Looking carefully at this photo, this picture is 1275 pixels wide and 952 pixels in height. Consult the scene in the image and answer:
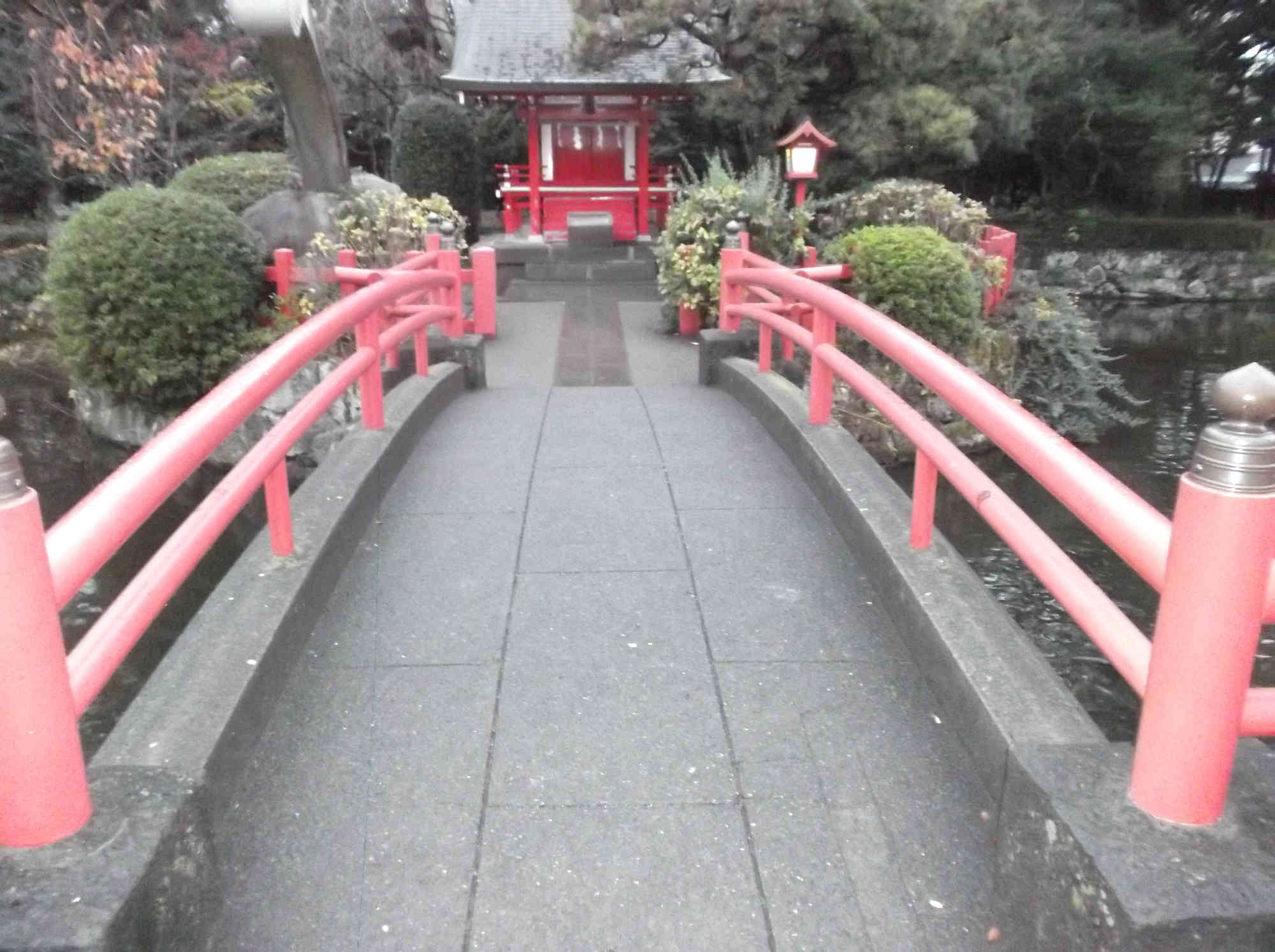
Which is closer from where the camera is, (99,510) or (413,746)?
(99,510)

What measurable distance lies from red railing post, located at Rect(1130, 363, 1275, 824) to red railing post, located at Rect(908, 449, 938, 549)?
57.8 inches

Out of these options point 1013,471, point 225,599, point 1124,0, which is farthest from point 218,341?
point 1124,0

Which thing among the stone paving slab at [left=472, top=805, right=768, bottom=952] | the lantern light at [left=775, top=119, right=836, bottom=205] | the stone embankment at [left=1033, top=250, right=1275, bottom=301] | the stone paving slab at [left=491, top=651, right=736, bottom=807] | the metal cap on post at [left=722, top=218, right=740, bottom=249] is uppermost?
the lantern light at [left=775, top=119, right=836, bottom=205]

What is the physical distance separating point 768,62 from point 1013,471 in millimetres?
7595

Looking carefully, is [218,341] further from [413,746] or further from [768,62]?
[768,62]

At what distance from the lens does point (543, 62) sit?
18.0m

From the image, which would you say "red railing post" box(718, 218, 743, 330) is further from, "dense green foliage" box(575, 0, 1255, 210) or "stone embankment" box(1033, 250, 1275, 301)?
"stone embankment" box(1033, 250, 1275, 301)

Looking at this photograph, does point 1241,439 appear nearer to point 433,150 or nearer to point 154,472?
point 154,472

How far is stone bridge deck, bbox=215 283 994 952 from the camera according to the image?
2328 millimetres

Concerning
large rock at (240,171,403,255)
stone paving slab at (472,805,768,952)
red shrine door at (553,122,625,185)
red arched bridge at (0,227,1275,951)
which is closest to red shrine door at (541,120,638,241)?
red shrine door at (553,122,625,185)

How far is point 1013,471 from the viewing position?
454 inches

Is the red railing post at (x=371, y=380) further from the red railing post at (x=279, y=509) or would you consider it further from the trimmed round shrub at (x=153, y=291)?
the trimmed round shrub at (x=153, y=291)

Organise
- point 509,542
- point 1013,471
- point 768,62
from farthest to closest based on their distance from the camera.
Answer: point 768,62 < point 1013,471 < point 509,542

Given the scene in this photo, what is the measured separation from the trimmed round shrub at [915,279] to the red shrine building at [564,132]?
342 inches
